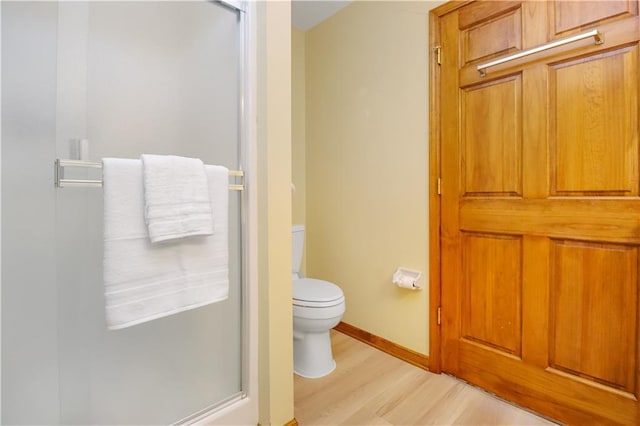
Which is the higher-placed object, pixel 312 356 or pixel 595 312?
pixel 595 312

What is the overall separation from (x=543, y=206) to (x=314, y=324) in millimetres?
1229

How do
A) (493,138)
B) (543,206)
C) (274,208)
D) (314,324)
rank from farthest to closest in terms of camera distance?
(314,324) < (493,138) < (543,206) < (274,208)

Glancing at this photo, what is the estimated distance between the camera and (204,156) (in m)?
1.17

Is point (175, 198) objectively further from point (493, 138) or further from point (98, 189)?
point (493, 138)

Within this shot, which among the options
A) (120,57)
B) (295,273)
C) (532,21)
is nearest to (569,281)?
(532,21)

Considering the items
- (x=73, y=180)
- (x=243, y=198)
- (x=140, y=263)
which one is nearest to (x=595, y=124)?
(x=243, y=198)

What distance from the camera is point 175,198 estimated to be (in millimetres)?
970

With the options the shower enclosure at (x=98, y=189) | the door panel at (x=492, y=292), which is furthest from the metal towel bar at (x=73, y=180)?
the door panel at (x=492, y=292)

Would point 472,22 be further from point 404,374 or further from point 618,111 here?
point 404,374

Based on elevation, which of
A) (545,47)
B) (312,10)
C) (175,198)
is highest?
(312,10)

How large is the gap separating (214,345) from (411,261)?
116cm

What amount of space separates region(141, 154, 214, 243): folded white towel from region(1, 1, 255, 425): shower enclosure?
0.16 m

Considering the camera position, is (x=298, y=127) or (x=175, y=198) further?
(x=298, y=127)

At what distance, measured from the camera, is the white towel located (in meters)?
0.89
